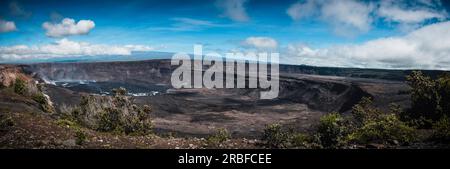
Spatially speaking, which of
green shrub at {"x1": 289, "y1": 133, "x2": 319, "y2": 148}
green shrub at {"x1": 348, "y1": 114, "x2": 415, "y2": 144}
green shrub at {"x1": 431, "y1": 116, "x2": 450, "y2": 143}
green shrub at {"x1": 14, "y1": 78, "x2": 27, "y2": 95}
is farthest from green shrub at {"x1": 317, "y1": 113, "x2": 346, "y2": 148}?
green shrub at {"x1": 14, "y1": 78, "x2": 27, "y2": 95}

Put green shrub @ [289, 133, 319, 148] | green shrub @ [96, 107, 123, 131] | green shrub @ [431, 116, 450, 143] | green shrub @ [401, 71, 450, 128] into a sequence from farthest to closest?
green shrub @ [401, 71, 450, 128] < green shrub @ [96, 107, 123, 131] < green shrub @ [289, 133, 319, 148] < green shrub @ [431, 116, 450, 143]

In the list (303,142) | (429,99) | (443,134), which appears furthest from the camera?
Answer: (429,99)

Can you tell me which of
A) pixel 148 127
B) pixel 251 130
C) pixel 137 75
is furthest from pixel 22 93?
pixel 137 75

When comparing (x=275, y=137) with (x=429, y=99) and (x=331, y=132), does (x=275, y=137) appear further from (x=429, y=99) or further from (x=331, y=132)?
(x=429, y=99)

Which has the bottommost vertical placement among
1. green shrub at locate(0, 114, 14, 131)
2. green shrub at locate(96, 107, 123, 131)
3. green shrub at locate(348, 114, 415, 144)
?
green shrub at locate(96, 107, 123, 131)

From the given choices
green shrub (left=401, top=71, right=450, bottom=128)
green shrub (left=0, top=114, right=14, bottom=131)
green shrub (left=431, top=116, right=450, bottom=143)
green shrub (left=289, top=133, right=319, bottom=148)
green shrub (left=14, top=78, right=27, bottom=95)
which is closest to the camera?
green shrub (left=0, top=114, right=14, bottom=131)

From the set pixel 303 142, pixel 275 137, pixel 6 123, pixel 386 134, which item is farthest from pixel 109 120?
pixel 386 134

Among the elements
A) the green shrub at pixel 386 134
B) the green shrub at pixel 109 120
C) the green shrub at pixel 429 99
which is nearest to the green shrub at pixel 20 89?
the green shrub at pixel 109 120

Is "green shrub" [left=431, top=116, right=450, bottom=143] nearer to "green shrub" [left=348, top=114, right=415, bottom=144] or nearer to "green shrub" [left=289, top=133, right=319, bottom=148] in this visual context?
"green shrub" [left=348, top=114, right=415, bottom=144]
